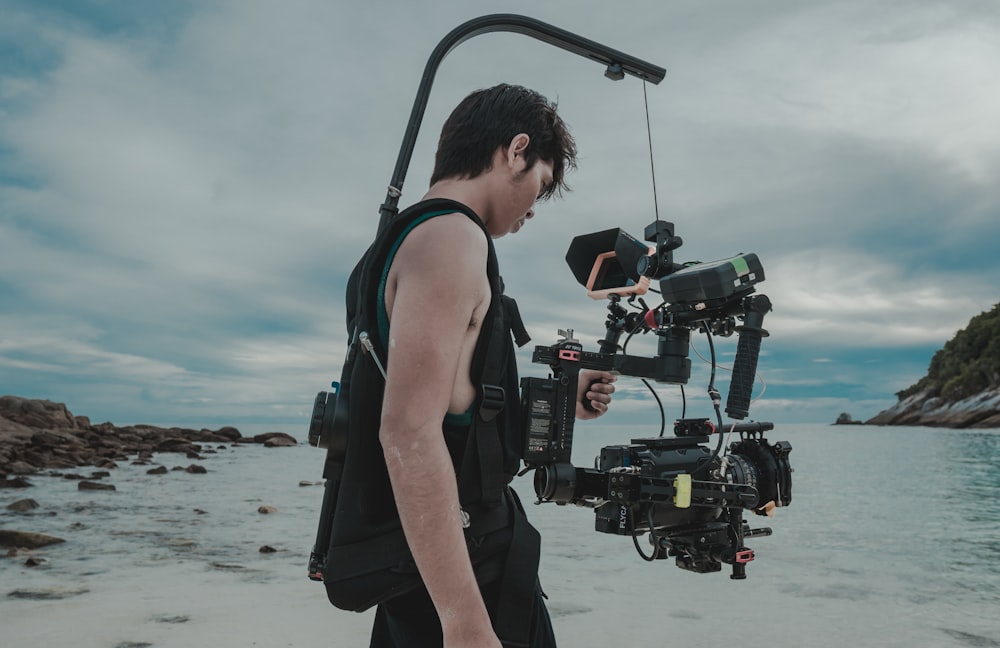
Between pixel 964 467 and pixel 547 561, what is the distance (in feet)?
78.4

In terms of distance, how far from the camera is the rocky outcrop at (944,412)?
6297 cm

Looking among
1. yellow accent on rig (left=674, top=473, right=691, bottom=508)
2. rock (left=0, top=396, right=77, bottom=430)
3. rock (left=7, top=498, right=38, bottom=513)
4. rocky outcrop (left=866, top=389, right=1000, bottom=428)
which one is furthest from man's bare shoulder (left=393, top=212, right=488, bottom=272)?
rocky outcrop (left=866, top=389, right=1000, bottom=428)

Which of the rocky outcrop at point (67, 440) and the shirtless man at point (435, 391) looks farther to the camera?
the rocky outcrop at point (67, 440)

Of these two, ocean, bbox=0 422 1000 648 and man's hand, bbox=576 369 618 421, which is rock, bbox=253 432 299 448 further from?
man's hand, bbox=576 369 618 421

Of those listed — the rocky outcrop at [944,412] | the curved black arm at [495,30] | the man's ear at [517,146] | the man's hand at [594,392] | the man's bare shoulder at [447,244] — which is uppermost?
the rocky outcrop at [944,412]

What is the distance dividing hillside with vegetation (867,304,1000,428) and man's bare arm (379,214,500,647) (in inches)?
2790

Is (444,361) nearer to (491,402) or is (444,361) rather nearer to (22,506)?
(491,402)

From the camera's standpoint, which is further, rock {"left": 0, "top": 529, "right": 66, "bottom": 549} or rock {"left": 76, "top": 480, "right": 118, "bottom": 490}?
rock {"left": 76, "top": 480, "right": 118, "bottom": 490}

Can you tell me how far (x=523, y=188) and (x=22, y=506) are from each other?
12716mm

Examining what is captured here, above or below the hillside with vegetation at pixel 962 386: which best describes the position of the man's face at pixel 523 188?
below

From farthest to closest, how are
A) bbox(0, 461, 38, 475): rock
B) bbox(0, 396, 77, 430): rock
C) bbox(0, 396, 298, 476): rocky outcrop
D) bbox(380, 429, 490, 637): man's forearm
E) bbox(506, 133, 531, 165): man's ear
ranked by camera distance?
bbox(0, 396, 77, 430): rock
bbox(0, 396, 298, 476): rocky outcrop
bbox(0, 461, 38, 475): rock
bbox(506, 133, 531, 165): man's ear
bbox(380, 429, 490, 637): man's forearm

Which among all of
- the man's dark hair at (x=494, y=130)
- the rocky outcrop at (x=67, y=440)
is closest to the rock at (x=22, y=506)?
the rocky outcrop at (x=67, y=440)

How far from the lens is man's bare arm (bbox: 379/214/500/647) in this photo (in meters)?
1.58

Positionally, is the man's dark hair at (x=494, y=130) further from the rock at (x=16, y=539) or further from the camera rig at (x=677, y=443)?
the rock at (x=16, y=539)
